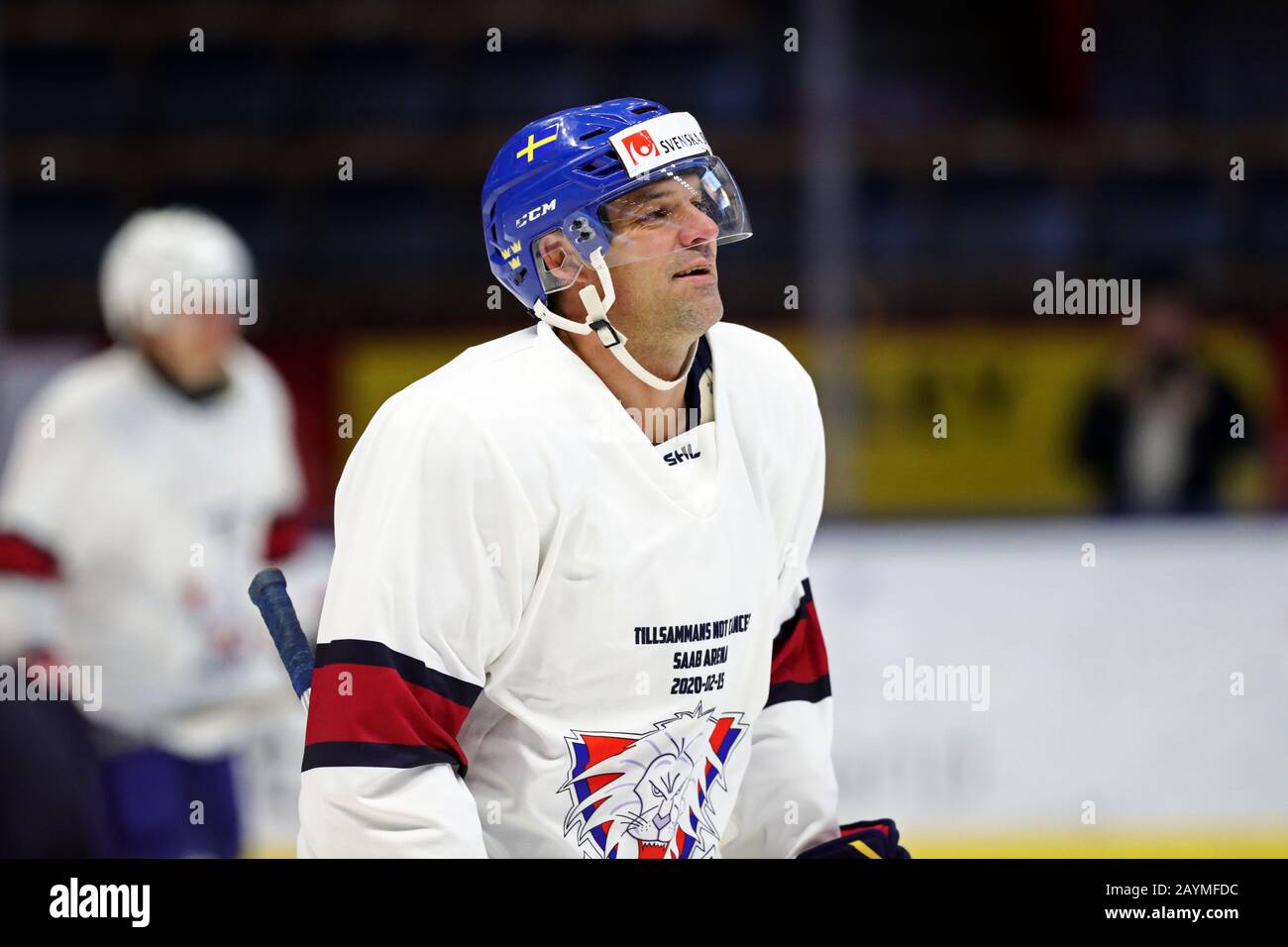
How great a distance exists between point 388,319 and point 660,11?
184 cm

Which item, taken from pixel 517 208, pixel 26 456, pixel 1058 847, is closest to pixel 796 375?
pixel 517 208

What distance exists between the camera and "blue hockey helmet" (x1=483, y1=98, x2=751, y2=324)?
2.00 meters

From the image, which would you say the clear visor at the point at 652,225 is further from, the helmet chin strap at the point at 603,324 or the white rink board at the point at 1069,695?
the white rink board at the point at 1069,695

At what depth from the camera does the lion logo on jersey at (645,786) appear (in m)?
1.97

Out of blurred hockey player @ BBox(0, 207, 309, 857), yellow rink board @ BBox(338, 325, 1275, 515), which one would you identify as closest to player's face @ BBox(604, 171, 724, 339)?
blurred hockey player @ BBox(0, 207, 309, 857)

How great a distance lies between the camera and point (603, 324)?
2010 millimetres

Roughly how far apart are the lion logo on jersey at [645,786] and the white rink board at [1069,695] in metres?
2.30

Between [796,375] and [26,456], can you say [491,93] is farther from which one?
[796,375]

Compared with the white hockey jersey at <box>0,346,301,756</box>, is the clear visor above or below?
above

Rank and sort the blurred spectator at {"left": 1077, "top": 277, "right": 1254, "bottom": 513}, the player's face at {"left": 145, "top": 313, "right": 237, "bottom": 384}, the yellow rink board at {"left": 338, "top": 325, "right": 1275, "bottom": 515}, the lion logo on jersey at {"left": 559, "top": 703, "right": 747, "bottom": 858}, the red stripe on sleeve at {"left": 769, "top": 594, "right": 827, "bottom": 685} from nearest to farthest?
1. the lion logo on jersey at {"left": 559, "top": 703, "right": 747, "bottom": 858}
2. the red stripe on sleeve at {"left": 769, "top": 594, "right": 827, "bottom": 685}
3. the player's face at {"left": 145, "top": 313, "right": 237, "bottom": 384}
4. the blurred spectator at {"left": 1077, "top": 277, "right": 1254, "bottom": 513}
5. the yellow rink board at {"left": 338, "top": 325, "right": 1275, "bottom": 515}

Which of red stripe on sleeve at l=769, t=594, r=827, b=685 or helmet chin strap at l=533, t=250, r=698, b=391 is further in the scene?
red stripe on sleeve at l=769, t=594, r=827, b=685

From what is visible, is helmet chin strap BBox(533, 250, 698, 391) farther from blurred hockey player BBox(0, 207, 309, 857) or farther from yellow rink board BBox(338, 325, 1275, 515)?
yellow rink board BBox(338, 325, 1275, 515)

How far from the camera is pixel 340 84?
7570 millimetres

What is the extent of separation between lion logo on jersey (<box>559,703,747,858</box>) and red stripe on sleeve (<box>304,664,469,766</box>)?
0.64 ft
